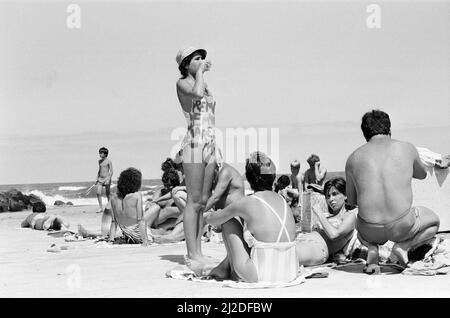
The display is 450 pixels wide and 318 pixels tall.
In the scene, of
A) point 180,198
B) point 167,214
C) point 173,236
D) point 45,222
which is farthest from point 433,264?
point 45,222

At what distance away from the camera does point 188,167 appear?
563 centimetres

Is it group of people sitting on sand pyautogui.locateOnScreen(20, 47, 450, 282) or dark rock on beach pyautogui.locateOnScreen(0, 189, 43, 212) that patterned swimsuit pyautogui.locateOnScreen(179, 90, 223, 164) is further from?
dark rock on beach pyautogui.locateOnScreen(0, 189, 43, 212)

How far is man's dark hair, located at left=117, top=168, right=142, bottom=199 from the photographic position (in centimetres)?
804

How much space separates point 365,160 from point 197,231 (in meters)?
1.50

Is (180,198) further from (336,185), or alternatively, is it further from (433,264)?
(433,264)

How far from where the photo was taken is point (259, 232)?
15.7ft

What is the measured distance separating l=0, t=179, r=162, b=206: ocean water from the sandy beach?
2777 cm

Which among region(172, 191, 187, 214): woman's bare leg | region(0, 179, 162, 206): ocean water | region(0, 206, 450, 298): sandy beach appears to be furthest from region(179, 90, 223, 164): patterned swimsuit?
region(0, 179, 162, 206): ocean water

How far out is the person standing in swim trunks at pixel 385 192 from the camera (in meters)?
5.22

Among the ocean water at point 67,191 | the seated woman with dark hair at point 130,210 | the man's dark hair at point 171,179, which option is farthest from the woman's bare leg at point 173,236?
the ocean water at point 67,191

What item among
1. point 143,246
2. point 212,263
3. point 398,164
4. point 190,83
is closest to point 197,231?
point 212,263

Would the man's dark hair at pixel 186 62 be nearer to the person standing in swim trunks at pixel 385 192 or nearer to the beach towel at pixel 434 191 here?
the person standing in swim trunks at pixel 385 192

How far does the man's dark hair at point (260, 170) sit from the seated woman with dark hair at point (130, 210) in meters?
3.23

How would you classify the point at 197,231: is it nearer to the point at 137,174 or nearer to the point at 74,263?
the point at 74,263
